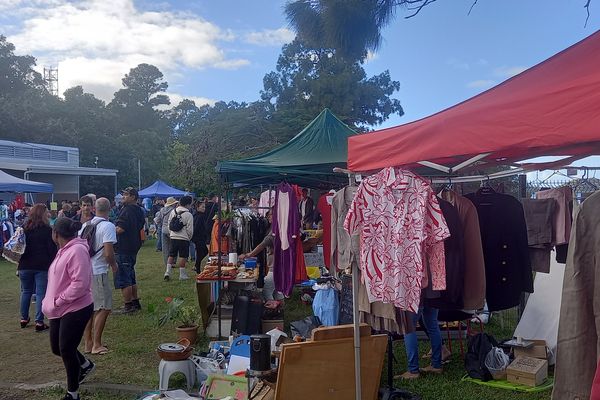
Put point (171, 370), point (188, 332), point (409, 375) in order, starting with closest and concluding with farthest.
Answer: point (171, 370) → point (409, 375) → point (188, 332)

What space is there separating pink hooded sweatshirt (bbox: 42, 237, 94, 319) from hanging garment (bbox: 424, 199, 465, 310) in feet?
9.24

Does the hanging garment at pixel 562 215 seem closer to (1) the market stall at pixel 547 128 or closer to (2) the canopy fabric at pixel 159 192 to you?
(1) the market stall at pixel 547 128

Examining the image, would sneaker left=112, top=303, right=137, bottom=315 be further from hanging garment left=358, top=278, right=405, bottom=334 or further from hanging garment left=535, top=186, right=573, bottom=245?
hanging garment left=535, top=186, right=573, bottom=245

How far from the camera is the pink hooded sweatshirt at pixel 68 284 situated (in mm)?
4203

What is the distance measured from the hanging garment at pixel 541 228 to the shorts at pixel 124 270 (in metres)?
5.53

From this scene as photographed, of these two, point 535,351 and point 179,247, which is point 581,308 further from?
point 179,247

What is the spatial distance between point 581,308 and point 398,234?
192cm

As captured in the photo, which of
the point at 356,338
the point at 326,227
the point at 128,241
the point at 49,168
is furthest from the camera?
the point at 49,168

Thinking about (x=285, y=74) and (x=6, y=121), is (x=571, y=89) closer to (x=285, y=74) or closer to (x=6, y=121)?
(x=285, y=74)

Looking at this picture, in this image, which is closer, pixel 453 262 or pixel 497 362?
pixel 453 262

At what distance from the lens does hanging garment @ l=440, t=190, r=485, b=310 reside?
3.96 meters

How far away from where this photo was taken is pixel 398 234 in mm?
3455

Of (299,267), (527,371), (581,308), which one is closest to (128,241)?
(299,267)

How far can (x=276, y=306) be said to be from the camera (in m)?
6.53
